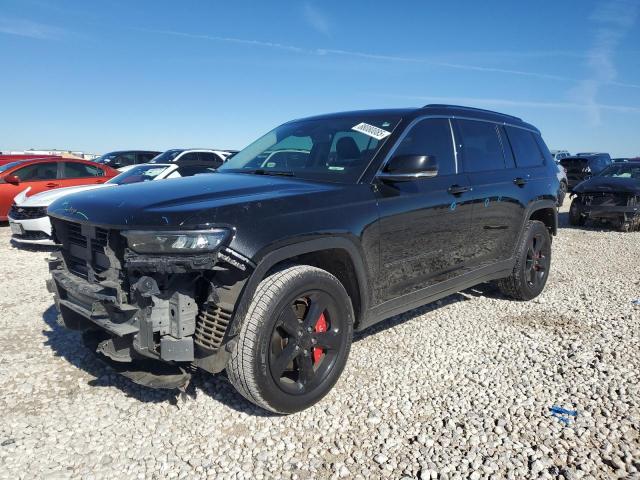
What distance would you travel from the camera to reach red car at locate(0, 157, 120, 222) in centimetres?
1031

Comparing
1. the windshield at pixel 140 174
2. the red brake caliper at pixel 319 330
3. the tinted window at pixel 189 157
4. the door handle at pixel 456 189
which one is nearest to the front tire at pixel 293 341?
the red brake caliper at pixel 319 330

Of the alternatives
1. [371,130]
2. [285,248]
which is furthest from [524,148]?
[285,248]

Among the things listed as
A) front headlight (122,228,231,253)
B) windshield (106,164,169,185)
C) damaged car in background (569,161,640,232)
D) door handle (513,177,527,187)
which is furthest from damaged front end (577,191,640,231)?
front headlight (122,228,231,253)

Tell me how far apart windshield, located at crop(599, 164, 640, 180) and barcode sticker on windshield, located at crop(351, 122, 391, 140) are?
33.0 feet

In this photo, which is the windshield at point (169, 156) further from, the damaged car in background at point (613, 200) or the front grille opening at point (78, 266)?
the front grille opening at point (78, 266)

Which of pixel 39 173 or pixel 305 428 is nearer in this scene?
pixel 305 428

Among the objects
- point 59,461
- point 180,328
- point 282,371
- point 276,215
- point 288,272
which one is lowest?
point 59,461

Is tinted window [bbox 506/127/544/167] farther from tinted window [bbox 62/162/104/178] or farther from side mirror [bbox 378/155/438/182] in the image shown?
tinted window [bbox 62/162/104/178]

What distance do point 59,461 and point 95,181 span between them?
9.12 meters

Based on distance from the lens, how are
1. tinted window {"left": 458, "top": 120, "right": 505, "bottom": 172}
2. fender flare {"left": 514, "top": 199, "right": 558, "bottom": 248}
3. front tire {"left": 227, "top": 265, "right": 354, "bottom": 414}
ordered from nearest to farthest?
front tire {"left": 227, "top": 265, "right": 354, "bottom": 414}, tinted window {"left": 458, "top": 120, "right": 505, "bottom": 172}, fender flare {"left": 514, "top": 199, "right": 558, "bottom": 248}

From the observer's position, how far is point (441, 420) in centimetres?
291

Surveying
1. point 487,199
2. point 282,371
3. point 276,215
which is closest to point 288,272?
point 276,215

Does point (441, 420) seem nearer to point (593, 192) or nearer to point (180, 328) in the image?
point (180, 328)

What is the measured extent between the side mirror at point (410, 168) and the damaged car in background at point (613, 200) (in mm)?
9233
